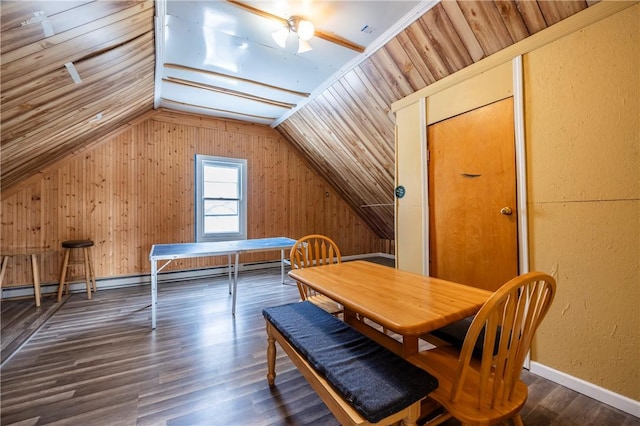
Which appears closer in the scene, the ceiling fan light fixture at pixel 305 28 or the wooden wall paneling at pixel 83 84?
the wooden wall paneling at pixel 83 84

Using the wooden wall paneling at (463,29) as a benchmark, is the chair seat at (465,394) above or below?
below

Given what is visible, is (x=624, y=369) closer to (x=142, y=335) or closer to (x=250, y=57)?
(x=142, y=335)

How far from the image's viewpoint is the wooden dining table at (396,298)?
1016 mm

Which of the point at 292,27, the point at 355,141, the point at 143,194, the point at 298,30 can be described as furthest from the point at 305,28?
the point at 143,194

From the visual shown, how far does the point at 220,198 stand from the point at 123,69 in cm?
253

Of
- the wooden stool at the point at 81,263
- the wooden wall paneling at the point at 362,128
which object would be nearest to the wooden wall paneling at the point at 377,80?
the wooden wall paneling at the point at 362,128

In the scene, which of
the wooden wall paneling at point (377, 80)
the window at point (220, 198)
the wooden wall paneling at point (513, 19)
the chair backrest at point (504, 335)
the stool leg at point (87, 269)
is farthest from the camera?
the window at point (220, 198)

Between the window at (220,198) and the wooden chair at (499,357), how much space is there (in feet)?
14.2

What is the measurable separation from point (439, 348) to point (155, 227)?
4383 millimetres

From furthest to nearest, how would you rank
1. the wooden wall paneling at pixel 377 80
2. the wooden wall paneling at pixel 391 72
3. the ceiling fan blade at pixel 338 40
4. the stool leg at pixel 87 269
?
the stool leg at pixel 87 269, the wooden wall paneling at pixel 377 80, the wooden wall paneling at pixel 391 72, the ceiling fan blade at pixel 338 40

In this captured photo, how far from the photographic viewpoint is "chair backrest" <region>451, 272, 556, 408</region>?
865 mm

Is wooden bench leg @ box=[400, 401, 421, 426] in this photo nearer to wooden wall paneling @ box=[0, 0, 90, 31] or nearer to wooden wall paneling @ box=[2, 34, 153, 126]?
wooden wall paneling @ box=[0, 0, 90, 31]

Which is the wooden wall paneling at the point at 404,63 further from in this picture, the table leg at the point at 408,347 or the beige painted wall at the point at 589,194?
the table leg at the point at 408,347

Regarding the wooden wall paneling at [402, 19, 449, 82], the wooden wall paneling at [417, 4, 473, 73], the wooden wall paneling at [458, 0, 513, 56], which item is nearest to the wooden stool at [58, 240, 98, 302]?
the wooden wall paneling at [402, 19, 449, 82]
